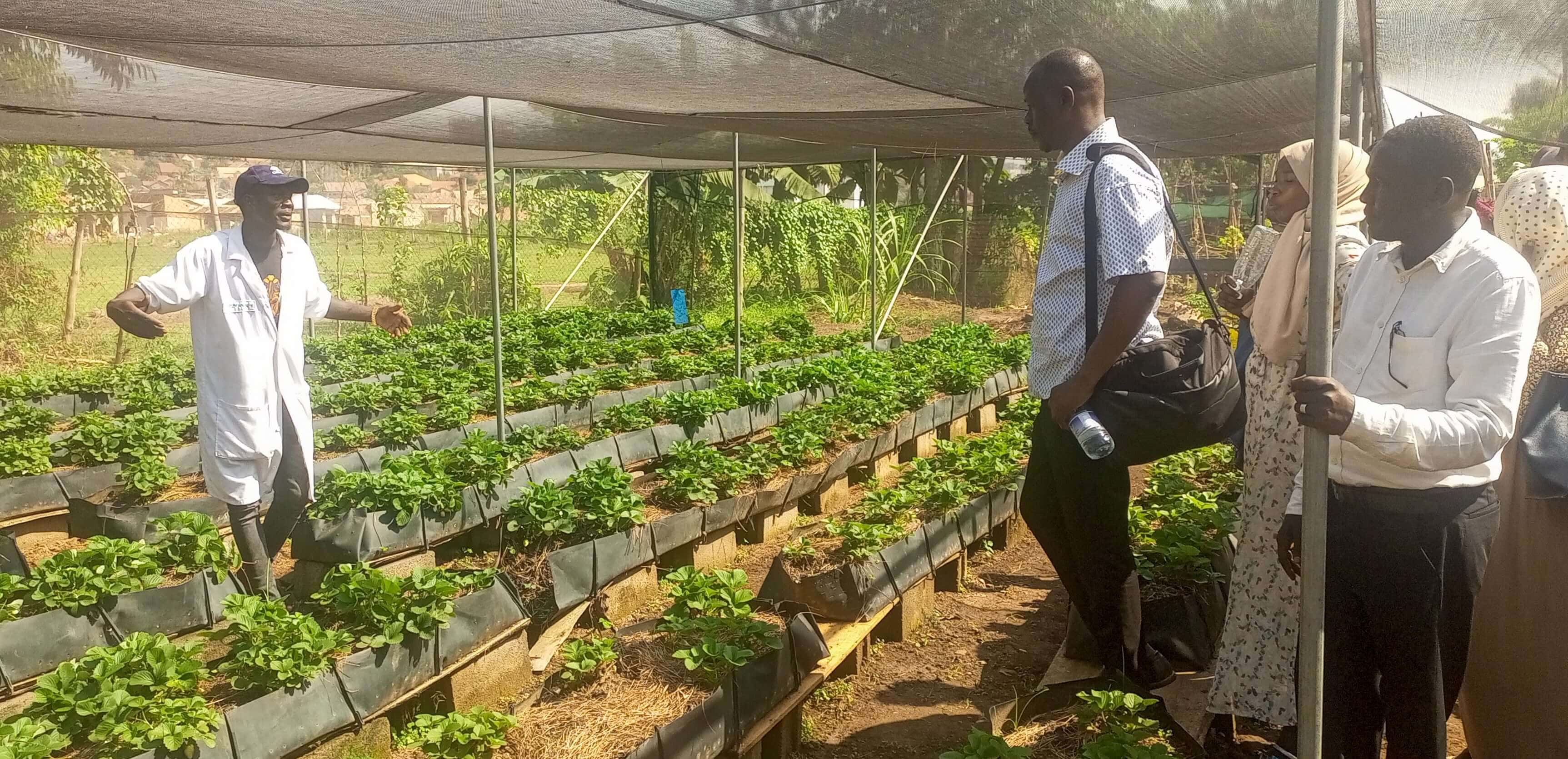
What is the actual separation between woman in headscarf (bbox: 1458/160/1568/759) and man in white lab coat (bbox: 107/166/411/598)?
388 centimetres

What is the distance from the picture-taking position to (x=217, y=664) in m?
3.14

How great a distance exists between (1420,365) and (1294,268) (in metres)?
0.83

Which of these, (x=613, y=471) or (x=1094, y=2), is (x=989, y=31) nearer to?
(x=1094, y=2)

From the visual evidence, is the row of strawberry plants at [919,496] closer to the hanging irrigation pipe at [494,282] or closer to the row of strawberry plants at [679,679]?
the row of strawberry plants at [679,679]

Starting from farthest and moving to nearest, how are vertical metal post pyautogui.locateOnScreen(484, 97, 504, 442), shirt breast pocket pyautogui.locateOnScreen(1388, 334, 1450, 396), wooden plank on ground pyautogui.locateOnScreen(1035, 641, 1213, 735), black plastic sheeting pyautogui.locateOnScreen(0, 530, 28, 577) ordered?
vertical metal post pyautogui.locateOnScreen(484, 97, 504, 442)
black plastic sheeting pyautogui.locateOnScreen(0, 530, 28, 577)
wooden plank on ground pyautogui.locateOnScreen(1035, 641, 1213, 735)
shirt breast pocket pyautogui.locateOnScreen(1388, 334, 1450, 396)

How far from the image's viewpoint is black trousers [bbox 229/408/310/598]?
13.2 feet

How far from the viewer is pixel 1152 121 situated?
5.68m

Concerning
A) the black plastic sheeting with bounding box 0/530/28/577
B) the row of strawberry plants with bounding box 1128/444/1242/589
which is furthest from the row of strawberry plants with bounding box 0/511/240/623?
the row of strawberry plants with bounding box 1128/444/1242/589

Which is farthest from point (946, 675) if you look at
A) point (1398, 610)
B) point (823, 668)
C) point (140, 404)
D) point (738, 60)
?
point (140, 404)

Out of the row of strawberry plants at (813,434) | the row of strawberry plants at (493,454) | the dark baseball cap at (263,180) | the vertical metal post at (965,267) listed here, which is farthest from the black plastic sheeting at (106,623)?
the vertical metal post at (965,267)

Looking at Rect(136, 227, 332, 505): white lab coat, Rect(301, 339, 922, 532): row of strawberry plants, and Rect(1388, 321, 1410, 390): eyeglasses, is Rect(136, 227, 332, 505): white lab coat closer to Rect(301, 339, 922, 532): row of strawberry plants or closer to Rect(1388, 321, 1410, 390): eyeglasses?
Rect(301, 339, 922, 532): row of strawberry plants

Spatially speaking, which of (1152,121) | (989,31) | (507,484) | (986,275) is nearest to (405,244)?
(986,275)

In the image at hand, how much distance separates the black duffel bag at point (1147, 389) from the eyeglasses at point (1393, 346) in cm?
65

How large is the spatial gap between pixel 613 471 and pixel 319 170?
87.1 ft
